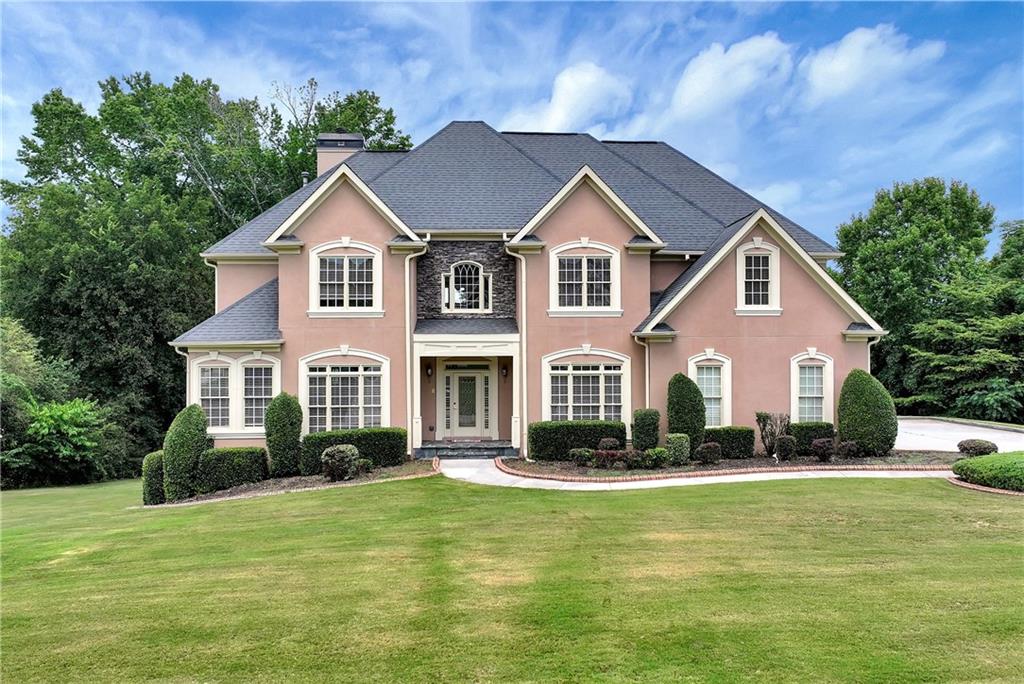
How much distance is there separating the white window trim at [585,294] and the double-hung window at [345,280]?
19.4ft

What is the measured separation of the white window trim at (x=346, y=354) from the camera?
18734mm

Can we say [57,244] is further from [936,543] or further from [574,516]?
[936,543]

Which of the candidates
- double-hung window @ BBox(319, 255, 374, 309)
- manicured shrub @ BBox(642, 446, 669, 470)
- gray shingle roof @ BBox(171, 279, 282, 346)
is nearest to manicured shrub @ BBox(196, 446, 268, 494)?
gray shingle roof @ BBox(171, 279, 282, 346)

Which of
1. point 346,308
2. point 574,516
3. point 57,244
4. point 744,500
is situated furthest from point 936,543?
point 57,244

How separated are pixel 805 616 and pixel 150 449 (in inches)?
1321

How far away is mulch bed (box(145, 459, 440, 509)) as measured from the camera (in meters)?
15.3

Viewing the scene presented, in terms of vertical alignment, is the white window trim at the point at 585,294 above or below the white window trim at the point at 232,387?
above

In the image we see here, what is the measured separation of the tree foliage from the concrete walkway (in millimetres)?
33575

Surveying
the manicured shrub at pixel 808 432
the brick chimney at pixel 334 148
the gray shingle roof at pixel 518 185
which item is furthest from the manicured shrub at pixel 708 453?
the brick chimney at pixel 334 148

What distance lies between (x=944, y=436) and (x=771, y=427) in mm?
9016

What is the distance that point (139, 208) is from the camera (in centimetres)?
3244

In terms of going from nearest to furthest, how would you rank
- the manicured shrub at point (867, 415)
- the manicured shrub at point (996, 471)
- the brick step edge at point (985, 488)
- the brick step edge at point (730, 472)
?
the brick step edge at point (985, 488), the manicured shrub at point (996, 471), the brick step edge at point (730, 472), the manicured shrub at point (867, 415)

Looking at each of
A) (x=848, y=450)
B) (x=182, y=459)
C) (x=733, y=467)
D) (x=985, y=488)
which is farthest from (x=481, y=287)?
(x=985, y=488)

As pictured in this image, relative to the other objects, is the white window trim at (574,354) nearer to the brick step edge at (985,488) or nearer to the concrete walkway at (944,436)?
the brick step edge at (985,488)
